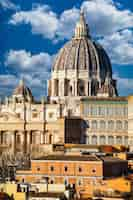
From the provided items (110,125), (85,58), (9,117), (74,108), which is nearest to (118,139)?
(110,125)

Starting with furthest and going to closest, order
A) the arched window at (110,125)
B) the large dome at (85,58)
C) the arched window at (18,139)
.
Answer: the large dome at (85,58) < the arched window at (18,139) < the arched window at (110,125)

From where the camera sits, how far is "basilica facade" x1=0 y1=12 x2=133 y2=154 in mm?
129250

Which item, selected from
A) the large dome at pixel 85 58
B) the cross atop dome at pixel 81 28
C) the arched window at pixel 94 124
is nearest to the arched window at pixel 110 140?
the arched window at pixel 94 124

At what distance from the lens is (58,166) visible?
7600cm

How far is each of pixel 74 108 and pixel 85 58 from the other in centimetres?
2937

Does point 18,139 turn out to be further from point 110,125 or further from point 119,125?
point 119,125

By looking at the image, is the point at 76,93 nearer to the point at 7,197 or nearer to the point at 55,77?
the point at 55,77

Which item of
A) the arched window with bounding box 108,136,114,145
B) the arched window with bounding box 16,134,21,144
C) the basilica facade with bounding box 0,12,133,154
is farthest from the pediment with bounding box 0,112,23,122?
the arched window with bounding box 108,136,114,145

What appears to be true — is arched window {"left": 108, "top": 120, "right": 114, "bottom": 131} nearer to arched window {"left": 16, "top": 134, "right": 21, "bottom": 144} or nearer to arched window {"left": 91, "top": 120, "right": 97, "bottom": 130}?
arched window {"left": 91, "top": 120, "right": 97, "bottom": 130}

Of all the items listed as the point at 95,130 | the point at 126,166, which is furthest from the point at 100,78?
the point at 126,166

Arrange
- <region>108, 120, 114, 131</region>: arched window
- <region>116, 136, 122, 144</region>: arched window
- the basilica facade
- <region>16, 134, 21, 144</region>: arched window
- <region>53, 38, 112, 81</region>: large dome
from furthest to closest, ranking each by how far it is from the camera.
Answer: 1. <region>53, 38, 112, 81</region>: large dome
2. <region>16, 134, 21, 144</region>: arched window
3. <region>108, 120, 114, 131</region>: arched window
4. the basilica facade
5. <region>116, 136, 122, 144</region>: arched window

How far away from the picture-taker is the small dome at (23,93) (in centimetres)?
15200

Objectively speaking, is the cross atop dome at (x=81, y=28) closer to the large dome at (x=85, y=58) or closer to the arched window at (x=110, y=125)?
the large dome at (x=85, y=58)

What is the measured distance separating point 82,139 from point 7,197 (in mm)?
71427
